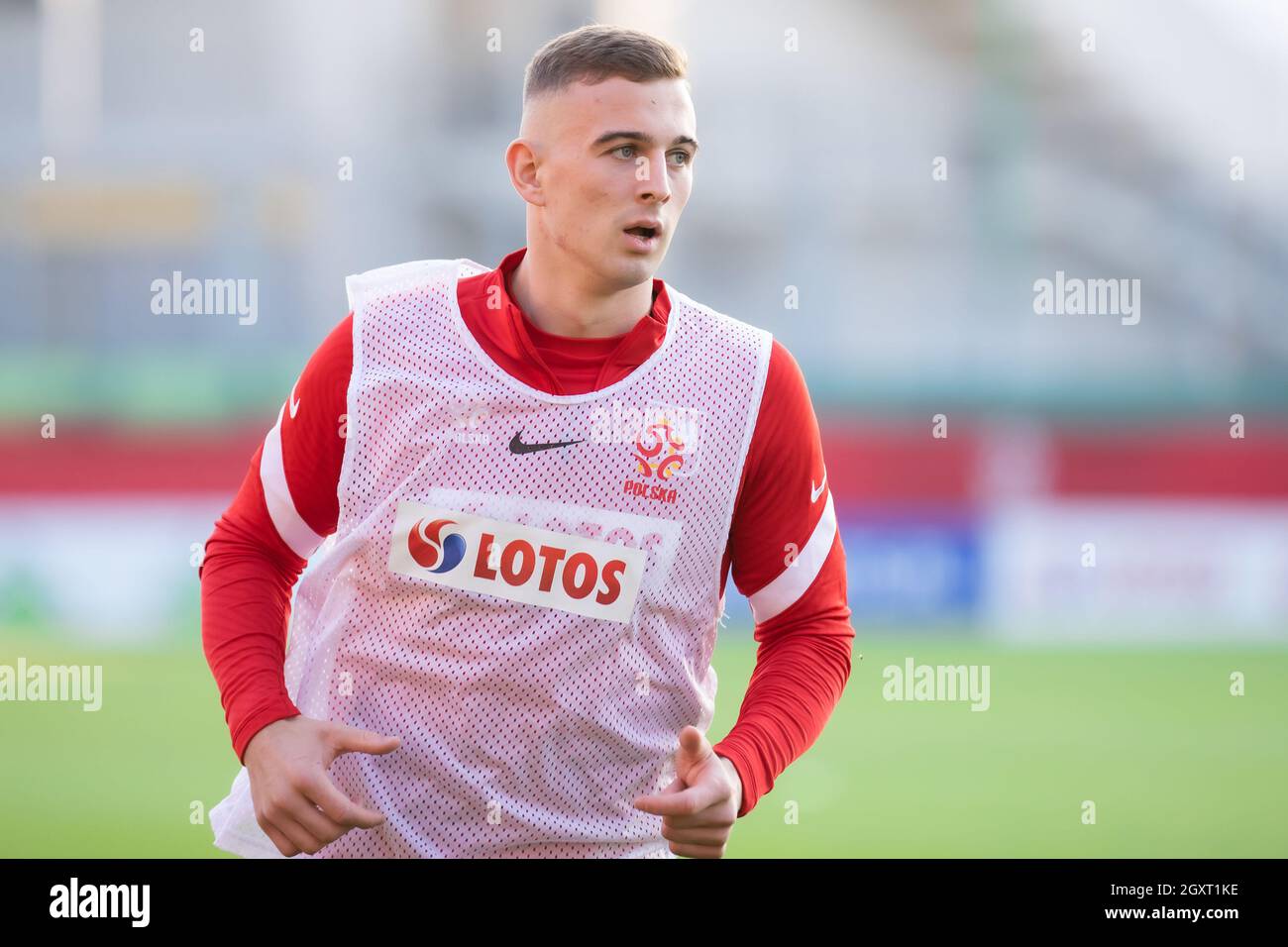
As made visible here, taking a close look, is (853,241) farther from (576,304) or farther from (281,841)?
(281,841)

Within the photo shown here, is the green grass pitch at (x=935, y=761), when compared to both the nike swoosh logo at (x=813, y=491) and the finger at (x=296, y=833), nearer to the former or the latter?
the finger at (x=296, y=833)

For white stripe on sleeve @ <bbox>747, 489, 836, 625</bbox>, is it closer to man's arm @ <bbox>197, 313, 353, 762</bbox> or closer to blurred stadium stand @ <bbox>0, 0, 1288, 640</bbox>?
man's arm @ <bbox>197, 313, 353, 762</bbox>

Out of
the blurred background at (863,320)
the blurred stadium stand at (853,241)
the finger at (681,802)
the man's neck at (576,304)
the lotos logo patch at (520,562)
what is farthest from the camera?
the blurred stadium stand at (853,241)

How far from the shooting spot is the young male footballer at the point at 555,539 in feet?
5.18

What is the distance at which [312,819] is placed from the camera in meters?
1.46

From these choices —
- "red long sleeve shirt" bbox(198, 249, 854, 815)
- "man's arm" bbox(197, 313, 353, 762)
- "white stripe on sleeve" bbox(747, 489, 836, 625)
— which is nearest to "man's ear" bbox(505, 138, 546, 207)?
"red long sleeve shirt" bbox(198, 249, 854, 815)

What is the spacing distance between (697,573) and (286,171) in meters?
8.72

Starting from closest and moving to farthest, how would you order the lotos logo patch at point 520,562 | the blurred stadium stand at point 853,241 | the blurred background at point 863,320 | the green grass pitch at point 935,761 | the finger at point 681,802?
1. the finger at point 681,802
2. the lotos logo patch at point 520,562
3. the green grass pitch at point 935,761
4. the blurred background at point 863,320
5. the blurred stadium stand at point 853,241

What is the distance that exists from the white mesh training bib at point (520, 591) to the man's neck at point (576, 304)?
8cm

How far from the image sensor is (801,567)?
1.64 meters

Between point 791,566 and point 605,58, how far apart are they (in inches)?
24.9

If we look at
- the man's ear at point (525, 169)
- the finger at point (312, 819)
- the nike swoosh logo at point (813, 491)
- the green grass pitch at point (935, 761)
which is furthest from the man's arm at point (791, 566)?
the green grass pitch at point (935, 761)

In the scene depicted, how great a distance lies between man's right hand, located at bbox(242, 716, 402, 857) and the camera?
4.76 ft

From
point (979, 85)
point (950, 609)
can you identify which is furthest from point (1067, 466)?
point (979, 85)
